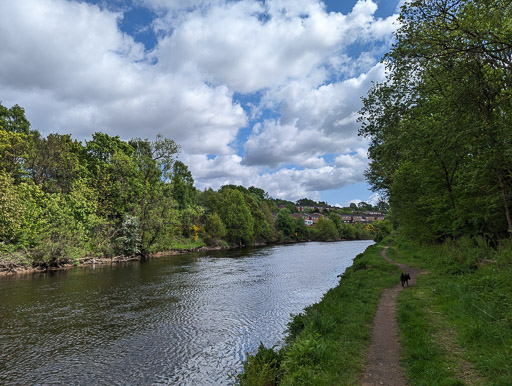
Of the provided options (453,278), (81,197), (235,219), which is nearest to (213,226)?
(235,219)

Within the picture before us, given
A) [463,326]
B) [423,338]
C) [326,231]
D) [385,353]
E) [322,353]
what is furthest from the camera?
[326,231]

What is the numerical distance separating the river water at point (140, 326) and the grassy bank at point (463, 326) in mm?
4889

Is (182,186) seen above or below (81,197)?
above

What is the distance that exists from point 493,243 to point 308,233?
102578 millimetres

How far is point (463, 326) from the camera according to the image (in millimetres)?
7898

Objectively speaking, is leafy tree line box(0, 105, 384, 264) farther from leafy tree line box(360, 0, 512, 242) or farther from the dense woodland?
leafy tree line box(360, 0, 512, 242)

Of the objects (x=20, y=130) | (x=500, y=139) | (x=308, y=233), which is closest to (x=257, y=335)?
(x=500, y=139)

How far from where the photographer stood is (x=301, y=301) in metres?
16.9

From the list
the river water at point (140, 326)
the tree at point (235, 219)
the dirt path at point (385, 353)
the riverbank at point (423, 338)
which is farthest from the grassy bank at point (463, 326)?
the tree at point (235, 219)

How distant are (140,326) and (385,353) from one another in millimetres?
10202

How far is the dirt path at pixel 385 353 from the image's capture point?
19.7 feet

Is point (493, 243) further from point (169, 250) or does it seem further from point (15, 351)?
point (169, 250)

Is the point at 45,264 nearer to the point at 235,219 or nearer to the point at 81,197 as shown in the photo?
the point at 81,197

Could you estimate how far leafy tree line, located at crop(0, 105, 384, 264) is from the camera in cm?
2944
